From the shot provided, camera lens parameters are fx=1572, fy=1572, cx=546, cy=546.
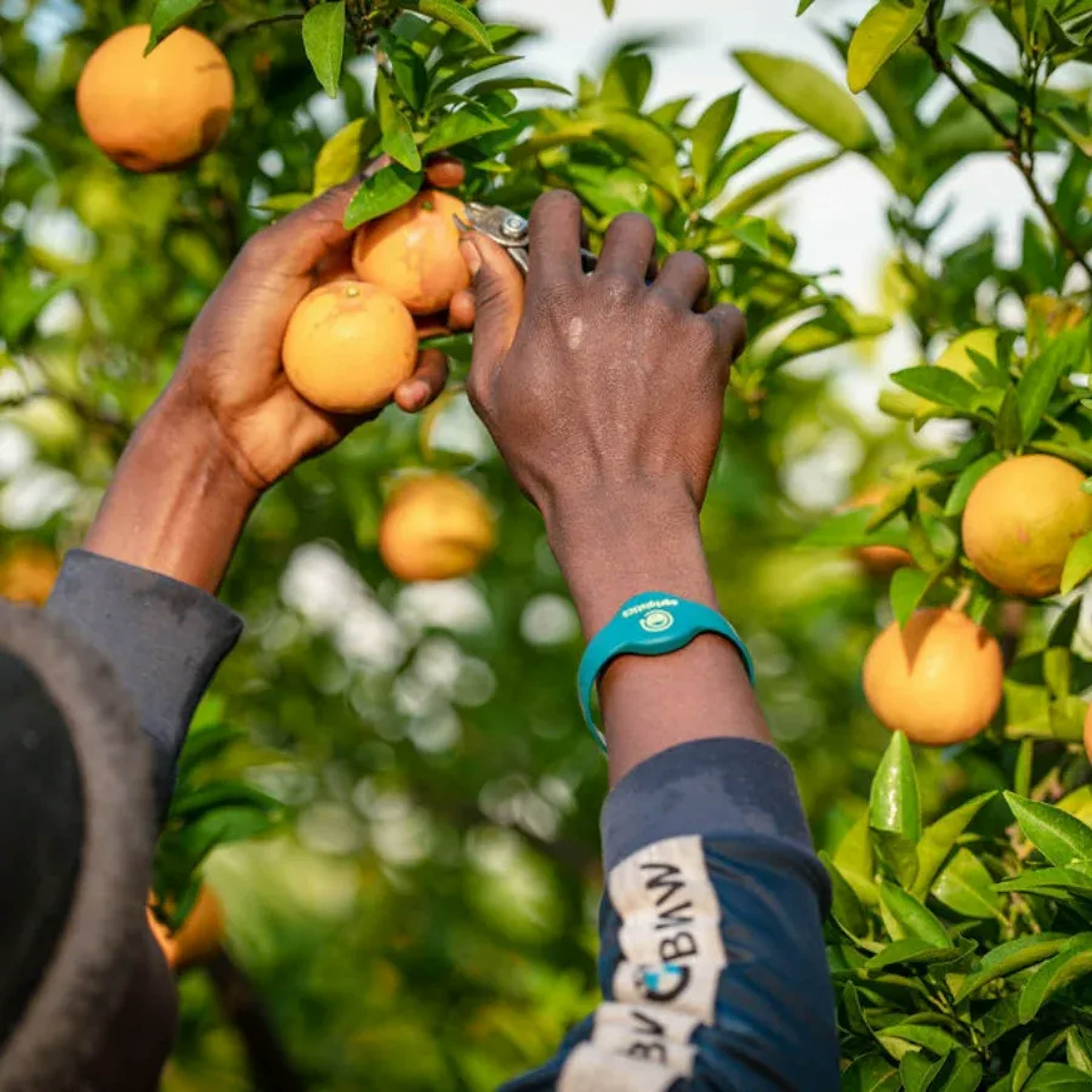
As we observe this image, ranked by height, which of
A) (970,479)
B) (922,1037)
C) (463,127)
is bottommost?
(922,1037)

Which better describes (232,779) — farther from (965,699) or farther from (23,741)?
(23,741)

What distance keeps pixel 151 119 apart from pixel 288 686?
150 cm

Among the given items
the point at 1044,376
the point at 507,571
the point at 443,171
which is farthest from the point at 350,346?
the point at 507,571

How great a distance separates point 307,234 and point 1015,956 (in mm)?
923

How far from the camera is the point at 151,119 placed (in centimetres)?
171

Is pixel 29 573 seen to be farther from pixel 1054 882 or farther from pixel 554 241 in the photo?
pixel 1054 882

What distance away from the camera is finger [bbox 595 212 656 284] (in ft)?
4.34

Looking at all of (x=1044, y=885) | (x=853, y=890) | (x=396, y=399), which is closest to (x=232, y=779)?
(x=396, y=399)

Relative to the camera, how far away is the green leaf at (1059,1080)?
129 centimetres

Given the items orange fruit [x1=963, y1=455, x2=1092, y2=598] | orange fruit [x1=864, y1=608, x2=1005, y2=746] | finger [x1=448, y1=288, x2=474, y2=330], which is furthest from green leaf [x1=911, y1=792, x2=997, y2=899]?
finger [x1=448, y1=288, x2=474, y2=330]

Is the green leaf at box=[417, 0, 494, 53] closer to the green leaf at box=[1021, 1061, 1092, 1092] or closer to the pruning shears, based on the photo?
the pruning shears

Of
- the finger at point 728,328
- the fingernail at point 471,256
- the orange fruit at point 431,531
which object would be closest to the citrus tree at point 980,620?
the finger at point 728,328

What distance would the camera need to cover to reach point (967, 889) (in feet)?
5.10

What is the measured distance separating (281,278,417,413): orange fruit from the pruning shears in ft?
0.35
